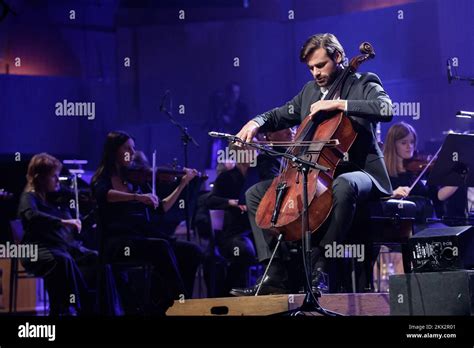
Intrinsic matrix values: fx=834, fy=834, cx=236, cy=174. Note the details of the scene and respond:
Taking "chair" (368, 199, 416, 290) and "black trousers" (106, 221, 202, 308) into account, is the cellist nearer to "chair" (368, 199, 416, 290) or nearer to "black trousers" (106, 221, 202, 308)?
"chair" (368, 199, 416, 290)

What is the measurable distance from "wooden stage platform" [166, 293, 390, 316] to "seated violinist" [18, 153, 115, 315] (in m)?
1.70

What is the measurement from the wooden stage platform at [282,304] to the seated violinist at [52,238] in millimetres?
1703

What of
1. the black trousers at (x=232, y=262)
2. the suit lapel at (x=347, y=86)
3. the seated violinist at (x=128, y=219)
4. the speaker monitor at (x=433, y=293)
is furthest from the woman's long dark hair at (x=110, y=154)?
the speaker monitor at (x=433, y=293)

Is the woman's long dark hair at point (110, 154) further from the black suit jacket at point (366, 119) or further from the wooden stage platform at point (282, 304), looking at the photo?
the wooden stage platform at point (282, 304)

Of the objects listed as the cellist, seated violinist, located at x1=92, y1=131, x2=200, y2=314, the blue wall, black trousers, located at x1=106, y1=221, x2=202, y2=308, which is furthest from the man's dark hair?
the blue wall

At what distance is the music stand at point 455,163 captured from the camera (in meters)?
5.11

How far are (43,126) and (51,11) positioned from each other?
3.75ft

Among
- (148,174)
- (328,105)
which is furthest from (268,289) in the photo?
(148,174)

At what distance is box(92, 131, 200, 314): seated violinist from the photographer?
5.90 meters

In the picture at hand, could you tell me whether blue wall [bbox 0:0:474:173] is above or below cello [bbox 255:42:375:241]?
above

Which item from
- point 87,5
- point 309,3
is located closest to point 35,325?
point 87,5

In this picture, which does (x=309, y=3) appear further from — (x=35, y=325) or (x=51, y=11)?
(x=35, y=325)

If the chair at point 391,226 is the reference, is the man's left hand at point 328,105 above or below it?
above

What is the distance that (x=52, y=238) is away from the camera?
236 inches
